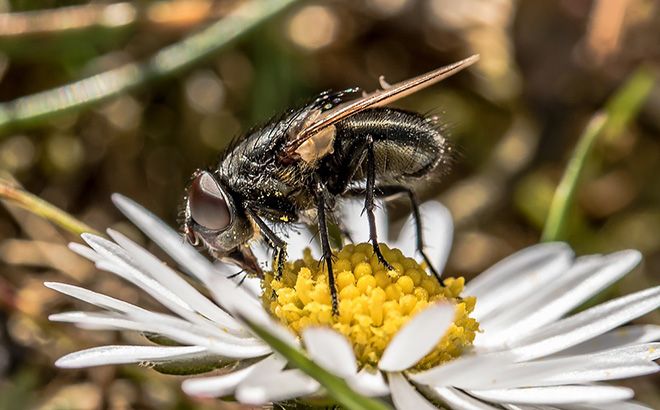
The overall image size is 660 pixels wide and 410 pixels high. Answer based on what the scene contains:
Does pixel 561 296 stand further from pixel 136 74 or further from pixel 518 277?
pixel 136 74

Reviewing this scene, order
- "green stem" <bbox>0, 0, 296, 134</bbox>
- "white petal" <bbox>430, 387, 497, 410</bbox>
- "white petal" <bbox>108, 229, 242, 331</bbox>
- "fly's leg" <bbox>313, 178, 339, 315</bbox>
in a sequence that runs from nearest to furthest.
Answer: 1. "white petal" <bbox>430, 387, 497, 410</bbox>
2. "white petal" <bbox>108, 229, 242, 331</bbox>
3. "fly's leg" <bbox>313, 178, 339, 315</bbox>
4. "green stem" <bbox>0, 0, 296, 134</bbox>

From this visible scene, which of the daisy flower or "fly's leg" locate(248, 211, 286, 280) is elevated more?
"fly's leg" locate(248, 211, 286, 280)

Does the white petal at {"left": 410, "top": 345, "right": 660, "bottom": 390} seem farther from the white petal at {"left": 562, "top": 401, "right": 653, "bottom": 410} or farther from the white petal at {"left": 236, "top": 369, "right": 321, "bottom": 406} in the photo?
the white petal at {"left": 236, "top": 369, "right": 321, "bottom": 406}

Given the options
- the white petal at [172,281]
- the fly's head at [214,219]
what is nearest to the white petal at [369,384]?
the white petal at [172,281]

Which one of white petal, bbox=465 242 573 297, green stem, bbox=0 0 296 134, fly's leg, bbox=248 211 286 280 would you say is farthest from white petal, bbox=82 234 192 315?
green stem, bbox=0 0 296 134

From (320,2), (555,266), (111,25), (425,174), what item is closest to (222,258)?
(425,174)

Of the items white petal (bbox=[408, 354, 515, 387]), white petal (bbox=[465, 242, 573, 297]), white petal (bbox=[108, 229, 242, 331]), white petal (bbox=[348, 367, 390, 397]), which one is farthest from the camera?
white petal (bbox=[465, 242, 573, 297])

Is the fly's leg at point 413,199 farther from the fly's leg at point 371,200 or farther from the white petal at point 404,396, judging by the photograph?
the white petal at point 404,396
